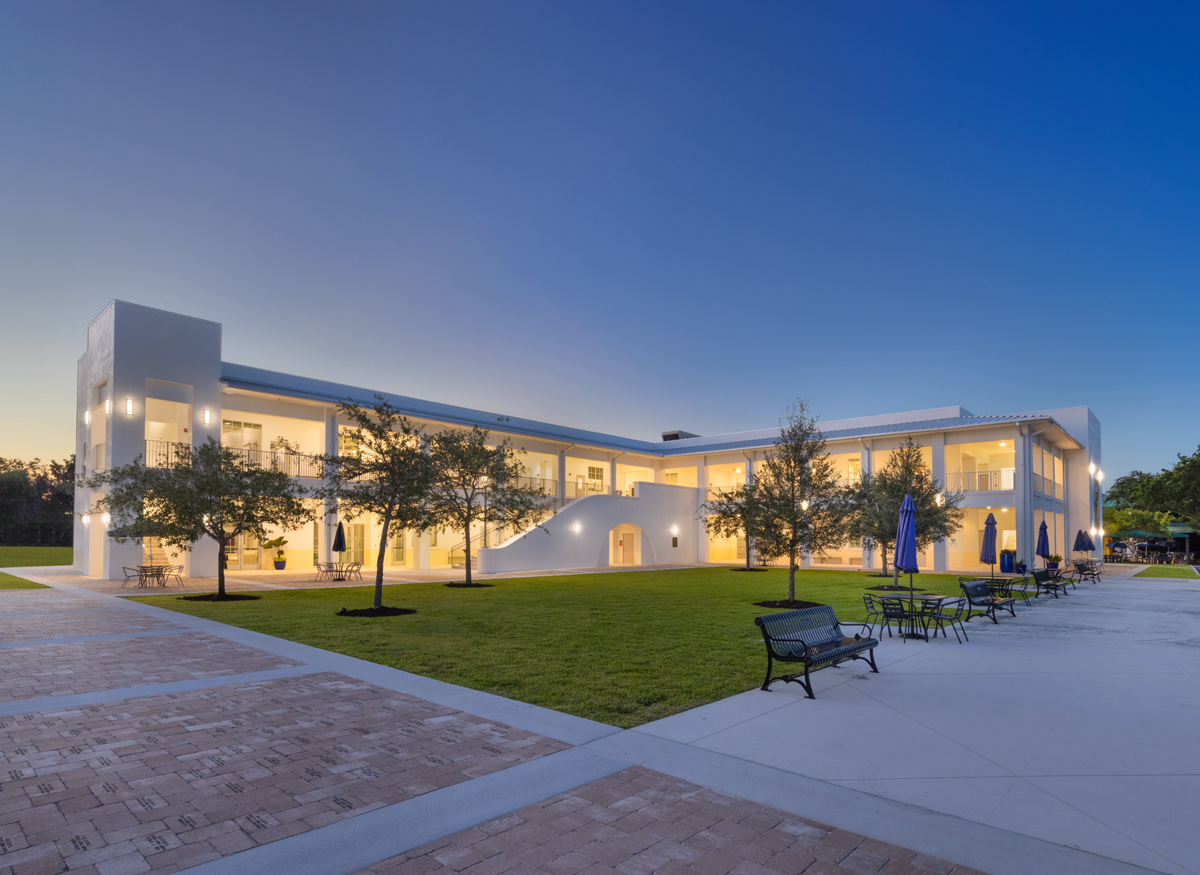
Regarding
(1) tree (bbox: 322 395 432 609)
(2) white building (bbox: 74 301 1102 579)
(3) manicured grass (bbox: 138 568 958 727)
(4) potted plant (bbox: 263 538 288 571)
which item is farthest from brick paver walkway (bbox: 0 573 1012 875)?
(4) potted plant (bbox: 263 538 288 571)

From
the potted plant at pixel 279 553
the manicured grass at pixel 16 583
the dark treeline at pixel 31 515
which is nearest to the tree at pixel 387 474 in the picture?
the manicured grass at pixel 16 583

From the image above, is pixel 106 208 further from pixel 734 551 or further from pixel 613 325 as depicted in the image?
pixel 734 551

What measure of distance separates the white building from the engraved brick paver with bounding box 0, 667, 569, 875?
729 inches

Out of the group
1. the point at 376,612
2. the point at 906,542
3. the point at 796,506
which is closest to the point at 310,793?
the point at 376,612

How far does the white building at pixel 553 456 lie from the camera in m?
23.5

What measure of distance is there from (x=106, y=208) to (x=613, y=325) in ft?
87.1

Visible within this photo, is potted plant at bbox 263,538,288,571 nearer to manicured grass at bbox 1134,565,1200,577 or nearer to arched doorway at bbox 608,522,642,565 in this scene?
arched doorway at bbox 608,522,642,565

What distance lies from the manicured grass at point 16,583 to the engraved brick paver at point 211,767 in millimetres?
18341

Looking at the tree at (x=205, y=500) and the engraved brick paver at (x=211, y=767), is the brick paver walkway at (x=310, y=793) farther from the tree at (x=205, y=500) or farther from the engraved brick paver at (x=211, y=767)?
the tree at (x=205, y=500)

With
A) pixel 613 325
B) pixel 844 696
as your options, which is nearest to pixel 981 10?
pixel 844 696

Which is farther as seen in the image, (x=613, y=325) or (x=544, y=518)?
(x=613, y=325)

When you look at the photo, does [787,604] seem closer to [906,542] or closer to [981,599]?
[906,542]

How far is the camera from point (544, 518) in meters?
29.7

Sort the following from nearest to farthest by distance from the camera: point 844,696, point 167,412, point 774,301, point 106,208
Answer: point 844,696 → point 106,208 → point 167,412 → point 774,301
